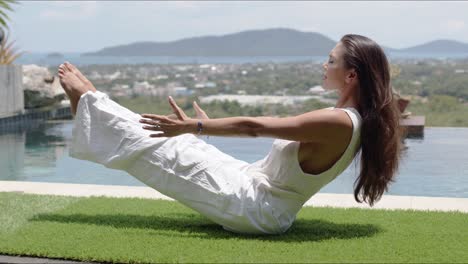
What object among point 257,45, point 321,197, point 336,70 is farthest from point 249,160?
point 257,45

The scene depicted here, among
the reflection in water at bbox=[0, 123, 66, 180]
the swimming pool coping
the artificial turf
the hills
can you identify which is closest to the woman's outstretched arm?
the artificial turf

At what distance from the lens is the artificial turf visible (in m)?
2.78

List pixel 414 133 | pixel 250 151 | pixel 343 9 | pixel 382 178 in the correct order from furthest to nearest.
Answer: pixel 343 9, pixel 414 133, pixel 250 151, pixel 382 178

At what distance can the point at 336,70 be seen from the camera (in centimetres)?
306

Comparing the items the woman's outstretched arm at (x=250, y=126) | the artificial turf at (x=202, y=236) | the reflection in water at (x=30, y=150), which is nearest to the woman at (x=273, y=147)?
the woman's outstretched arm at (x=250, y=126)

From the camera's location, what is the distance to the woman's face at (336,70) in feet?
10.00

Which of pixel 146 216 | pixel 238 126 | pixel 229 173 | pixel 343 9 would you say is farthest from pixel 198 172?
pixel 343 9

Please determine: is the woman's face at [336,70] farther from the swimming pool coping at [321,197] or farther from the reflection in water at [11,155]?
the reflection in water at [11,155]

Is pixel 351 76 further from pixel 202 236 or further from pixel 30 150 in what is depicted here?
A: pixel 30 150

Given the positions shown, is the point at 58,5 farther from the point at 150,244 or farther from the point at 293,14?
the point at 150,244

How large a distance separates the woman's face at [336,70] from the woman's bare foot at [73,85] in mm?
1112

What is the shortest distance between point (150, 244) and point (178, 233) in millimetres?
273

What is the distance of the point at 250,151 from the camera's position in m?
7.86

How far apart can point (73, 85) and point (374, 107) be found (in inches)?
54.8
